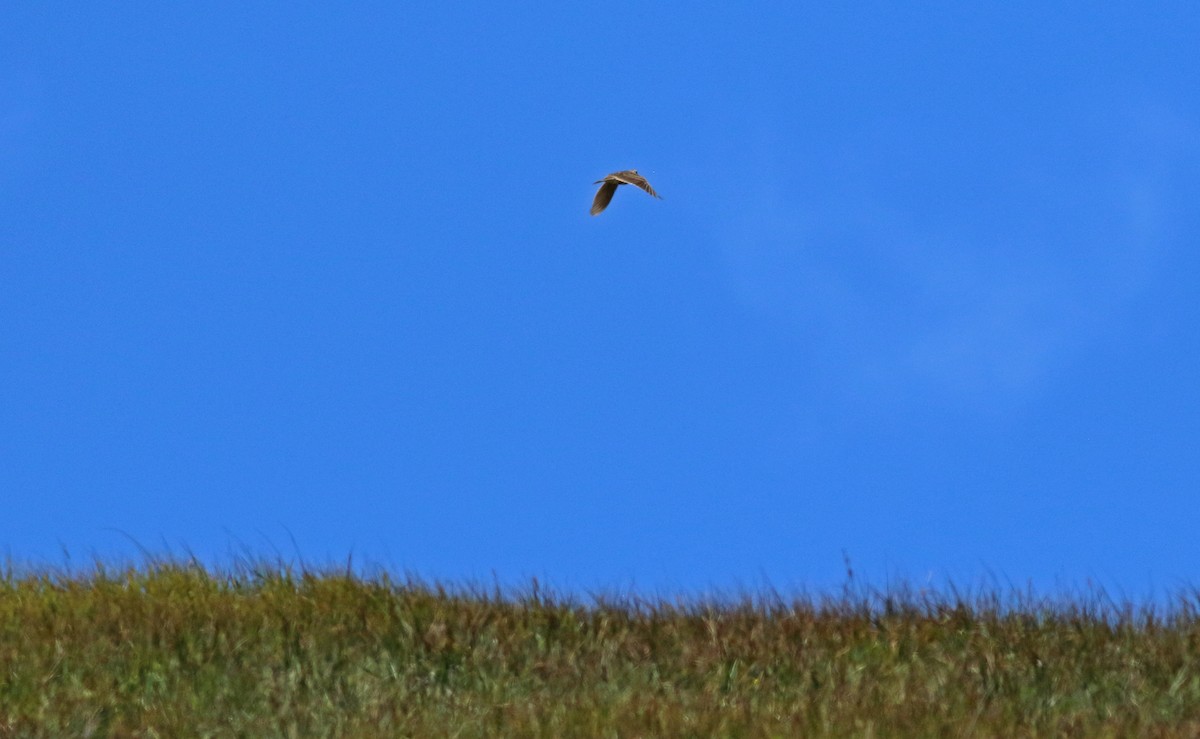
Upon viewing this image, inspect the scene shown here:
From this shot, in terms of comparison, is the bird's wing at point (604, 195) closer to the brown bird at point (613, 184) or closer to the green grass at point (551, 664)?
the brown bird at point (613, 184)

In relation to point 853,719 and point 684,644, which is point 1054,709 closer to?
point 853,719

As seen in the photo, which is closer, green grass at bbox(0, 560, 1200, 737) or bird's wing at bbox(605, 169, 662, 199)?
green grass at bbox(0, 560, 1200, 737)

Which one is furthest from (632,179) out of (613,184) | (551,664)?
(551,664)

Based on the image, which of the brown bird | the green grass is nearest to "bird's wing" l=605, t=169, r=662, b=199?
the brown bird

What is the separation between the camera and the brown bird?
30.8 feet

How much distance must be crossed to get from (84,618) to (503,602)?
2351mm

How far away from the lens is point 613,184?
9.59 meters

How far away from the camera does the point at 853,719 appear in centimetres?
707

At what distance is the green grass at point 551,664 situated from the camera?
723 centimetres

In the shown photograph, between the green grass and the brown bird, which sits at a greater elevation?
the brown bird

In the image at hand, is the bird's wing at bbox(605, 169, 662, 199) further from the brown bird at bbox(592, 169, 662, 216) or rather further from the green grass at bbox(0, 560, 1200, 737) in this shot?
the green grass at bbox(0, 560, 1200, 737)

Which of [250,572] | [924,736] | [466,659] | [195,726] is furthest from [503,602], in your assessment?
[924,736]

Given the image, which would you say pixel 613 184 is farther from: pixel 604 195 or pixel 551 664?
pixel 551 664

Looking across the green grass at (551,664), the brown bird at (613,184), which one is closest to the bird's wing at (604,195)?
the brown bird at (613,184)
